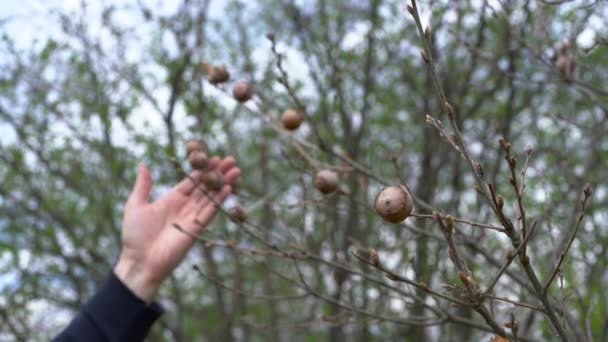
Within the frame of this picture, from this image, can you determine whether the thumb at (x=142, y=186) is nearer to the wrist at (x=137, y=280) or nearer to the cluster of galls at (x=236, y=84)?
the wrist at (x=137, y=280)

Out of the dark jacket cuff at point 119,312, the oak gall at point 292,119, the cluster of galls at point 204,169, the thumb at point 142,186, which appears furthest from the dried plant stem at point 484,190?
the thumb at point 142,186

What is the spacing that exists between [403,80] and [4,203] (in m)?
3.77

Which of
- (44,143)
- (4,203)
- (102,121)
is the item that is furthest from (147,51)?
(4,203)

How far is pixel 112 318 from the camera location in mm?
2383

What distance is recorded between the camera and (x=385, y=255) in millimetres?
4215

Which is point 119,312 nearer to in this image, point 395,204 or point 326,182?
point 326,182

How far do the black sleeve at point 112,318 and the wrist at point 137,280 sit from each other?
0.9 inches

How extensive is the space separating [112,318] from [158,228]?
0.42 meters

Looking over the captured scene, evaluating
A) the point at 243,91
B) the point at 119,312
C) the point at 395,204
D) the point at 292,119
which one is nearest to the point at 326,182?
the point at 292,119

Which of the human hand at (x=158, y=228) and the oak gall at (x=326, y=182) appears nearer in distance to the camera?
the oak gall at (x=326, y=182)

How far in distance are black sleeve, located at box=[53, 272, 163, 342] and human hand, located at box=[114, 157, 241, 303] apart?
0.04 meters

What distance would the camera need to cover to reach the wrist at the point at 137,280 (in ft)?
8.13

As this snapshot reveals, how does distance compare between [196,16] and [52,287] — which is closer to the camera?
[196,16]

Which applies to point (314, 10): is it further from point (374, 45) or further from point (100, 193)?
point (100, 193)
